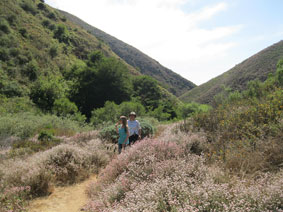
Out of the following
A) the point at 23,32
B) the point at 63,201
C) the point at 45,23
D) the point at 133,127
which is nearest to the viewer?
the point at 63,201

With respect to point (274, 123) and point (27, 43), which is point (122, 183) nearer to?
point (274, 123)

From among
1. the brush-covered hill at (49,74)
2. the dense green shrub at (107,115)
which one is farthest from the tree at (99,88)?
the dense green shrub at (107,115)

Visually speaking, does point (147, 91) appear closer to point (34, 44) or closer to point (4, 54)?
point (34, 44)

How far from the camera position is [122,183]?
3814 mm

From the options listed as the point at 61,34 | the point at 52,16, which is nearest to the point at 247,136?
the point at 61,34

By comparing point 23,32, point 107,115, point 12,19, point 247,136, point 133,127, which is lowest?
point 107,115

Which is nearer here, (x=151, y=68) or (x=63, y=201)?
(x=63, y=201)

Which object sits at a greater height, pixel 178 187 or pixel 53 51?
pixel 53 51

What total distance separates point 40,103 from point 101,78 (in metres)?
9.10

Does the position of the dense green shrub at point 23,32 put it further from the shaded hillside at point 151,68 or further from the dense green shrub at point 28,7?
the shaded hillside at point 151,68

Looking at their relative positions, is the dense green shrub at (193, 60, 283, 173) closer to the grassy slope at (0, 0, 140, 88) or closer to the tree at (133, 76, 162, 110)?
the grassy slope at (0, 0, 140, 88)

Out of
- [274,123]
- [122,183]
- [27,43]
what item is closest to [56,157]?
[122,183]

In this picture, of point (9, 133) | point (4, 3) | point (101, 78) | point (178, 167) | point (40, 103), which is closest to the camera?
point (178, 167)

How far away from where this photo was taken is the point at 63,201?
4477 millimetres
